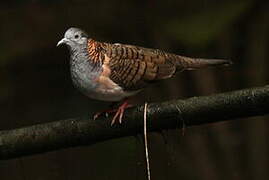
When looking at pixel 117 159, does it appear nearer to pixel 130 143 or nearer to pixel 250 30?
pixel 130 143

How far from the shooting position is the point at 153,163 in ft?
11.4

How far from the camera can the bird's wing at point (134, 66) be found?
7.30 feet

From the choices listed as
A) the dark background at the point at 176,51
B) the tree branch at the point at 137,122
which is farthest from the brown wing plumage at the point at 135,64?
the dark background at the point at 176,51

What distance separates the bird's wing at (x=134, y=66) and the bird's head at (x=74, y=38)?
4.0 inches

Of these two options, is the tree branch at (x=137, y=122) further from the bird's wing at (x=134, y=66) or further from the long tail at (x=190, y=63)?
the long tail at (x=190, y=63)

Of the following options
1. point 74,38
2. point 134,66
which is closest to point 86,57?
point 74,38

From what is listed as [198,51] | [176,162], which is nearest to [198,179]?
[176,162]

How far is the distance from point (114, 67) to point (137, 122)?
315 mm

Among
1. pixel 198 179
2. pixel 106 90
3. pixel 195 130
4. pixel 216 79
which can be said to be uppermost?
pixel 106 90

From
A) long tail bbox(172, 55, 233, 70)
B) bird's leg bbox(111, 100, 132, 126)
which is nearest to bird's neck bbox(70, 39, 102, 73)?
bird's leg bbox(111, 100, 132, 126)

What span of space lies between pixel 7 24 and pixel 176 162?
1.41 meters

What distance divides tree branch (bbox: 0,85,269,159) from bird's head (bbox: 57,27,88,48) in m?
0.32

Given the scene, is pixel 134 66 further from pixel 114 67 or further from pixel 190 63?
pixel 190 63

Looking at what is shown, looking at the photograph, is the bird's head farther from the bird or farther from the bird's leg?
the bird's leg
